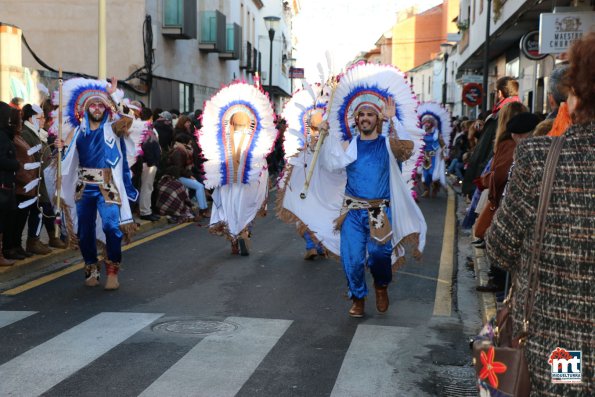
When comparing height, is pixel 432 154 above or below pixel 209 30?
below

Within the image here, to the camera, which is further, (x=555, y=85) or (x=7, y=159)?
(x=7, y=159)

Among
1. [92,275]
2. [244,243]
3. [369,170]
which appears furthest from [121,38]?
[369,170]

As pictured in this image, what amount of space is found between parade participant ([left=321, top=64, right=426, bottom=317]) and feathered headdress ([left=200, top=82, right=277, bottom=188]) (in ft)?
10.5

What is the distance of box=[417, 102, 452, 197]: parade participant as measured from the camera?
19156mm

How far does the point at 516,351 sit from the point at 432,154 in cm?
1681

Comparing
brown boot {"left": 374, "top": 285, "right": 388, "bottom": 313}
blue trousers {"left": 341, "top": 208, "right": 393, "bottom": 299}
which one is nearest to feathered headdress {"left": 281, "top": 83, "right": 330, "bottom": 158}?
blue trousers {"left": 341, "top": 208, "right": 393, "bottom": 299}

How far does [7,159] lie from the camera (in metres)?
8.68

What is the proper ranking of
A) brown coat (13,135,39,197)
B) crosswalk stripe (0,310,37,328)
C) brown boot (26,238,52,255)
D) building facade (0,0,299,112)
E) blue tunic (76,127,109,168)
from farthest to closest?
building facade (0,0,299,112), brown boot (26,238,52,255), brown coat (13,135,39,197), blue tunic (76,127,109,168), crosswalk stripe (0,310,37,328)

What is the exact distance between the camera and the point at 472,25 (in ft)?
109

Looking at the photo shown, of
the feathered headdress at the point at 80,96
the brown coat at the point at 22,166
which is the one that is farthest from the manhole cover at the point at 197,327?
the brown coat at the point at 22,166

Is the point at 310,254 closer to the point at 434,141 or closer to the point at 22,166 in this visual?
the point at 22,166

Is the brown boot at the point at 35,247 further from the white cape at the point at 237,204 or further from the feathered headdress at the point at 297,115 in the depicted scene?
the feathered headdress at the point at 297,115

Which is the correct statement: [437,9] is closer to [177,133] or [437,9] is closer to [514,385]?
[177,133]

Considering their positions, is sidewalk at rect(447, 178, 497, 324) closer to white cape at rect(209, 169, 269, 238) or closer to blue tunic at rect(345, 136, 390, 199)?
blue tunic at rect(345, 136, 390, 199)
